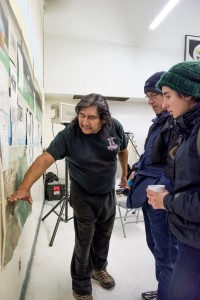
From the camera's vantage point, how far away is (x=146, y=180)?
1.36 meters

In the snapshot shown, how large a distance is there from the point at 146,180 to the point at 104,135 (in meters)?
0.43

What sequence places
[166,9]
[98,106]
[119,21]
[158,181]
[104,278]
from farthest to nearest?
[119,21] < [166,9] < [104,278] < [98,106] < [158,181]

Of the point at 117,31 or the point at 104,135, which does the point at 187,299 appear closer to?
the point at 104,135

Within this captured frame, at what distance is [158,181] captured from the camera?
1.27 m

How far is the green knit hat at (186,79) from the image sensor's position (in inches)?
35.4

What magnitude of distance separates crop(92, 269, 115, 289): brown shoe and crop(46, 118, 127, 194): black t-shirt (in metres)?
0.71

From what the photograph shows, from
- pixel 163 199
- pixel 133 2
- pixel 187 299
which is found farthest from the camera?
pixel 133 2

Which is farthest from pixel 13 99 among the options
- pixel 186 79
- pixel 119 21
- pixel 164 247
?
pixel 119 21

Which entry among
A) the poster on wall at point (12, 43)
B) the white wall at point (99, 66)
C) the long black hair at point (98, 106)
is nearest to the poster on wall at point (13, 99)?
the poster on wall at point (12, 43)

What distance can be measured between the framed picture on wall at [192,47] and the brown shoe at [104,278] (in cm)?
443

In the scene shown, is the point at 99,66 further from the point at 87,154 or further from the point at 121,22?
the point at 87,154

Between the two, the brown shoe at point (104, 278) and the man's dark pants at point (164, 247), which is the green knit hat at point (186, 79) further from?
the brown shoe at point (104, 278)

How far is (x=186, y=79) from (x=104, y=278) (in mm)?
1577

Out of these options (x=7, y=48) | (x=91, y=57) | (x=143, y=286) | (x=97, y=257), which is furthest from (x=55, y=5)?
(x=143, y=286)
